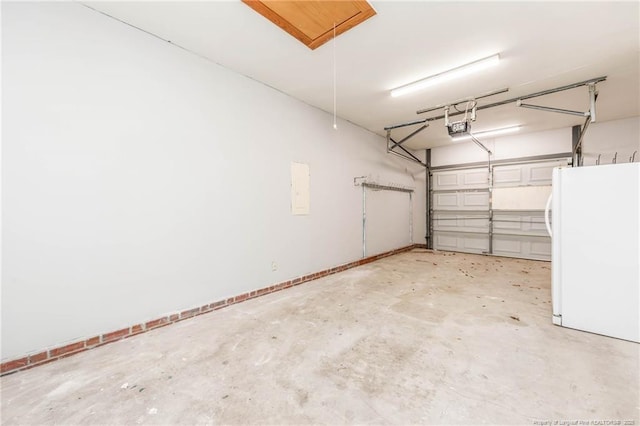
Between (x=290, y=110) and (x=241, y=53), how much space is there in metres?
1.14

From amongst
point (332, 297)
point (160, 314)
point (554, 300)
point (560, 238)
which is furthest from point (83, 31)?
point (554, 300)

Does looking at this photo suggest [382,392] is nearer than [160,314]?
Yes

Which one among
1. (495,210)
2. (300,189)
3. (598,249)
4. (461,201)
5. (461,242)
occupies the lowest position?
(461,242)

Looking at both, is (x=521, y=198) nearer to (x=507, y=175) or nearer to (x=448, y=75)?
(x=507, y=175)

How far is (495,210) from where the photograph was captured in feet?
20.8

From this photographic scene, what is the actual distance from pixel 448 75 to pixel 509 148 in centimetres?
421

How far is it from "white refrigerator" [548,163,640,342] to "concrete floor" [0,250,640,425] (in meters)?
0.20

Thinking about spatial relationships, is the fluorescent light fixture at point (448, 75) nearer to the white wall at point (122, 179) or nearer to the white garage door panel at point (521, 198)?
the white wall at point (122, 179)

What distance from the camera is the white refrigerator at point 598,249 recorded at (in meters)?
2.23

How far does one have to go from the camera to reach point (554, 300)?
8.34 ft

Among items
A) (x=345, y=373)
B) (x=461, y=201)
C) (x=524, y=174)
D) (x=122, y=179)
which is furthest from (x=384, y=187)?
(x=122, y=179)

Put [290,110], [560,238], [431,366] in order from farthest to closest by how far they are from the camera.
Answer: [290,110], [560,238], [431,366]

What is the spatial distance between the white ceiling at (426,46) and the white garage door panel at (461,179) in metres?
2.55

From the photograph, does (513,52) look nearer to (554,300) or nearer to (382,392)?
(554,300)
